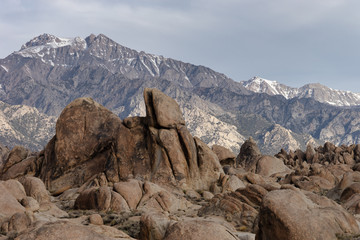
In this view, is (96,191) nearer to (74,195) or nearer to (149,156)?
(74,195)

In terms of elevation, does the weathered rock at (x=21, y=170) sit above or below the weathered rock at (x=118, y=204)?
below

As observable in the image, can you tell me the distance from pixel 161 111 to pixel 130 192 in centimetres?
1570

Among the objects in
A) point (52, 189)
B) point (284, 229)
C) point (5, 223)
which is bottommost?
point (52, 189)

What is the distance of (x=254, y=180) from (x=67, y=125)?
27423 millimetres

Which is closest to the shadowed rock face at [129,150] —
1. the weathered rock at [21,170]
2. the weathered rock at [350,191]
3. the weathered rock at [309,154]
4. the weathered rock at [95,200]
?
the weathered rock at [21,170]

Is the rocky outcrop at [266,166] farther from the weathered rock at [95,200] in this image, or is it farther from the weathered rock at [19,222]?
the weathered rock at [19,222]

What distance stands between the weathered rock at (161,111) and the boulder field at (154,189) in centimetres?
13

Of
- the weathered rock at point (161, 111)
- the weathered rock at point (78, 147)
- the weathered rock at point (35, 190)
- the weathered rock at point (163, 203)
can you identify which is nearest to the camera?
the weathered rock at point (163, 203)

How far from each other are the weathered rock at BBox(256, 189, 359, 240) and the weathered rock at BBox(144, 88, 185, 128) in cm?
3193

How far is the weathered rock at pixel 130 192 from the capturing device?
37875mm

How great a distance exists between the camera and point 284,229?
18.3 meters

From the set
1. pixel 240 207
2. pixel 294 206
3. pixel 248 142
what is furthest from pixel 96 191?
pixel 248 142

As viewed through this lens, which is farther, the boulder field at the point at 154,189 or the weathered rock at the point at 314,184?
the weathered rock at the point at 314,184

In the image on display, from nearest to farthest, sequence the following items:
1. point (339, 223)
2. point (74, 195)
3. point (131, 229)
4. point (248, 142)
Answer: point (339, 223) < point (131, 229) < point (74, 195) < point (248, 142)
